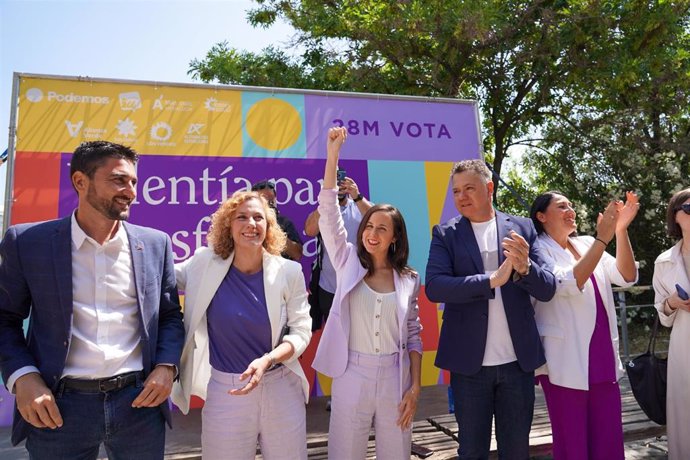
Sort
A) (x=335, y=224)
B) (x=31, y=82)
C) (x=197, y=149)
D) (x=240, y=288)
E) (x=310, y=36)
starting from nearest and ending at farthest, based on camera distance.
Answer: (x=240, y=288) → (x=335, y=224) → (x=31, y=82) → (x=197, y=149) → (x=310, y=36)

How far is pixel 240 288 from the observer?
8.14ft

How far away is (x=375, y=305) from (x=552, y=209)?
1.29 m

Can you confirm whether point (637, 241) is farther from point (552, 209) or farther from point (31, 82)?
Result: point (31, 82)

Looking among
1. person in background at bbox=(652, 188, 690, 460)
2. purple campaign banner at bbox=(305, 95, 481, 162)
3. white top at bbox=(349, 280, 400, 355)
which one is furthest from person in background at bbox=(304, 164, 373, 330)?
person in background at bbox=(652, 188, 690, 460)

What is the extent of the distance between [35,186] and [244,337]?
8.97 ft

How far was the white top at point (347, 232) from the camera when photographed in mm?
4227

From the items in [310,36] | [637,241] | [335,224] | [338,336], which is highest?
[310,36]

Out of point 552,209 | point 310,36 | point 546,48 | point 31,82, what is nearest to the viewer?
point 552,209

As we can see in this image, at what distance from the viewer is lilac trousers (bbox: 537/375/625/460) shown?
113 inches

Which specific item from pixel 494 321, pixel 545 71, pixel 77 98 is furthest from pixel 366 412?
pixel 545 71

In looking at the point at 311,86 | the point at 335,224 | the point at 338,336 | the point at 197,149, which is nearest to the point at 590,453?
the point at 338,336

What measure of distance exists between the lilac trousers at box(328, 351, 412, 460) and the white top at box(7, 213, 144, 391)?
975mm

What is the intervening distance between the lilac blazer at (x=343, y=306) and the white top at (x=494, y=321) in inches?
14.3

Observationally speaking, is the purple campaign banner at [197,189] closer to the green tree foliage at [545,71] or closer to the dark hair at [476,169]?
the dark hair at [476,169]
